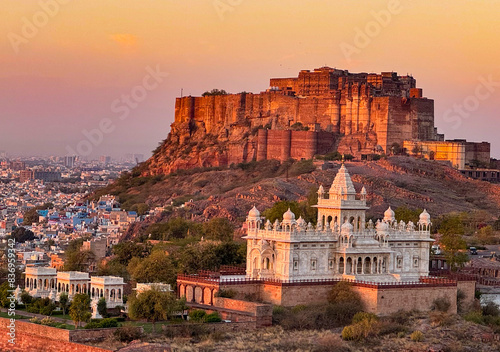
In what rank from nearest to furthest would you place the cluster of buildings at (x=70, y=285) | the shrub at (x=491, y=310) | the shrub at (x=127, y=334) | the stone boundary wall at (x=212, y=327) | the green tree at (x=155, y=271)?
1. the shrub at (x=127, y=334)
2. the stone boundary wall at (x=212, y=327)
3. the cluster of buildings at (x=70, y=285)
4. the green tree at (x=155, y=271)
5. the shrub at (x=491, y=310)

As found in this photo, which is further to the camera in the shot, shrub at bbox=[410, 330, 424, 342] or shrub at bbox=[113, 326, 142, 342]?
shrub at bbox=[410, 330, 424, 342]

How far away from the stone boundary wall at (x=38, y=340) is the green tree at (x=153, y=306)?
11.8 feet

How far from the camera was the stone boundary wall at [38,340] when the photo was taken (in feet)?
171

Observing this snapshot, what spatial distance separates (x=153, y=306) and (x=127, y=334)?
10.8 ft

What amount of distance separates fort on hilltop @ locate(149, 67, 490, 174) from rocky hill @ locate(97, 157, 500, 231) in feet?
8.59

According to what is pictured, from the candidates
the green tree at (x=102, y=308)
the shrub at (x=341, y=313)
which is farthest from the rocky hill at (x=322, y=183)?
the green tree at (x=102, y=308)

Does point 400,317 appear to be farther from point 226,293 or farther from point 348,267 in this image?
point 226,293

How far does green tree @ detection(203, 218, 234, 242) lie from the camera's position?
7844 cm

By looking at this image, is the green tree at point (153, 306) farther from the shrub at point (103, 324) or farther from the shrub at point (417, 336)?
the shrub at point (417, 336)

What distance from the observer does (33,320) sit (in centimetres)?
5466

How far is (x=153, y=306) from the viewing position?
2176 inches

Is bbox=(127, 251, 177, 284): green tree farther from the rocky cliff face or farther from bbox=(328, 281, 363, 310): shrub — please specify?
the rocky cliff face

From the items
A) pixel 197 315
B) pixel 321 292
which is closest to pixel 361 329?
pixel 321 292

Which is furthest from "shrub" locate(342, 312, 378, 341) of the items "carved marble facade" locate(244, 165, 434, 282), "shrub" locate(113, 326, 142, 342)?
"shrub" locate(113, 326, 142, 342)
